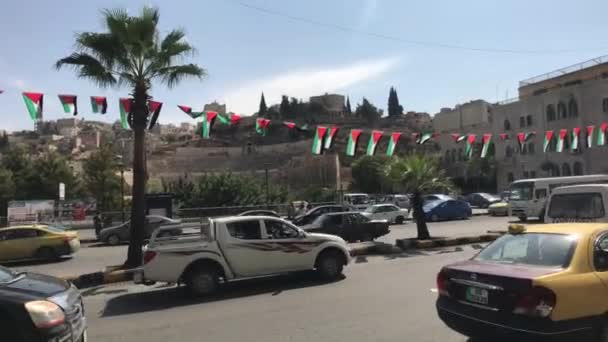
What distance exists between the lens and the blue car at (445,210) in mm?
31266

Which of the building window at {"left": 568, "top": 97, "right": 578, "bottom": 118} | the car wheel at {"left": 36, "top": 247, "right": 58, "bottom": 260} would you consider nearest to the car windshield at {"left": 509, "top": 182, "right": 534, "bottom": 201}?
the car wheel at {"left": 36, "top": 247, "right": 58, "bottom": 260}

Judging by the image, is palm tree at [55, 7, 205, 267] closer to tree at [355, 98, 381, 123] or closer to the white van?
the white van

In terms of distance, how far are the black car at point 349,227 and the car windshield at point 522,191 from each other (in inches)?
530

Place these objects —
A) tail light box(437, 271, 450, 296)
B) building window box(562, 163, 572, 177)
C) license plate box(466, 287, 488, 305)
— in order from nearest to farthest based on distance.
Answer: license plate box(466, 287, 488, 305) < tail light box(437, 271, 450, 296) < building window box(562, 163, 572, 177)

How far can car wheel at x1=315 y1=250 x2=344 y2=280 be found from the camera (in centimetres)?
1116

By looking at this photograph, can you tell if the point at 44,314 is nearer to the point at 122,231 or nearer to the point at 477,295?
the point at 477,295

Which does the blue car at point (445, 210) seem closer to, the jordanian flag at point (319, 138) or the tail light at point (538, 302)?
the jordanian flag at point (319, 138)

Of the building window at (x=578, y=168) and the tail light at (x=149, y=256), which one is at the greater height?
the building window at (x=578, y=168)

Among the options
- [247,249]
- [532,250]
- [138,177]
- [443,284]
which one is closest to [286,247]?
[247,249]

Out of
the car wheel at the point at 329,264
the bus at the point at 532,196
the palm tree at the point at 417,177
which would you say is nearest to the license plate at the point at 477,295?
the car wheel at the point at 329,264

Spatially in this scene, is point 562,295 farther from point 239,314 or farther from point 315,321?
point 239,314

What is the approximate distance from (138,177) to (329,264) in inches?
251

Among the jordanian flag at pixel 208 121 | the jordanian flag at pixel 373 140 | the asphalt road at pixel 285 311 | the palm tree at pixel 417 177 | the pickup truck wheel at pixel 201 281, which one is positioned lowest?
the asphalt road at pixel 285 311

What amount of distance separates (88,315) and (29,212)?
75.7 feet
